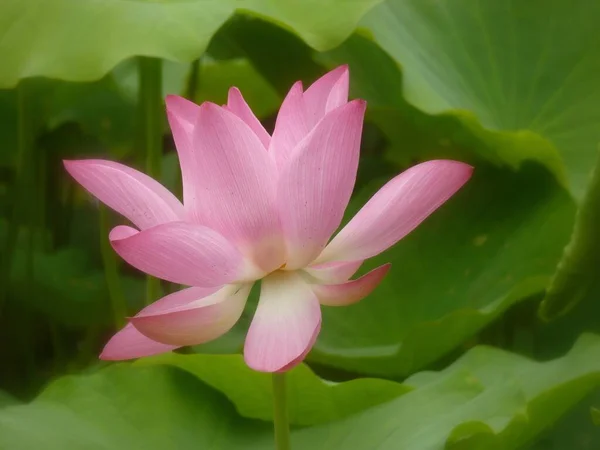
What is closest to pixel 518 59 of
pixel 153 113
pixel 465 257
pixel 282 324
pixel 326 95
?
pixel 465 257

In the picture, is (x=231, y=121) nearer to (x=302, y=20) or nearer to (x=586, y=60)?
(x=302, y=20)

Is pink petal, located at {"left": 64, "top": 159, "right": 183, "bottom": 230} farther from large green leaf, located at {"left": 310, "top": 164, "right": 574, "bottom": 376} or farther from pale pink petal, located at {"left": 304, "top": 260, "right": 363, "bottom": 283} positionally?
large green leaf, located at {"left": 310, "top": 164, "right": 574, "bottom": 376}

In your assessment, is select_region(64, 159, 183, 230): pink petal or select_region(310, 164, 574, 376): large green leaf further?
select_region(310, 164, 574, 376): large green leaf

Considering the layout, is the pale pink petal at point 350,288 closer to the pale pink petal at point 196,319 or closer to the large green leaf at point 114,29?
the pale pink petal at point 196,319

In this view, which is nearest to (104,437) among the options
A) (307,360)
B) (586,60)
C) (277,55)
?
(307,360)

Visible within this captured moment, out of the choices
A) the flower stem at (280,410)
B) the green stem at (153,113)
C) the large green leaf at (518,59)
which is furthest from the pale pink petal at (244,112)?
the large green leaf at (518,59)

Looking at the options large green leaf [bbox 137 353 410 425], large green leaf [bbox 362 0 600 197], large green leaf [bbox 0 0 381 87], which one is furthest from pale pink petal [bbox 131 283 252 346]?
large green leaf [bbox 362 0 600 197]

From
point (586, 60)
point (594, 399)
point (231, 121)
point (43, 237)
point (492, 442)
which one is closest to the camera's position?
point (231, 121)
